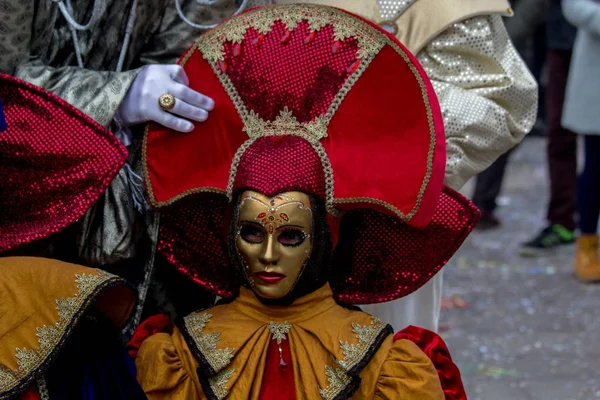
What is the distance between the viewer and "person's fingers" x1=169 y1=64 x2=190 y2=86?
88.2 inches

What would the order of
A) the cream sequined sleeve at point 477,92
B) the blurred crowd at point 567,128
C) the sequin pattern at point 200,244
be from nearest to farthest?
the sequin pattern at point 200,244
the cream sequined sleeve at point 477,92
the blurred crowd at point 567,128

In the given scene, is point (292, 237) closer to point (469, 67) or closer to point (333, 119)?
point (333, 119)

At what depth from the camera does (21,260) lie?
1964 mm

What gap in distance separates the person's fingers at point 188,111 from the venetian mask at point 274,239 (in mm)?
212

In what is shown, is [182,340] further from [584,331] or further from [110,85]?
[584,331]


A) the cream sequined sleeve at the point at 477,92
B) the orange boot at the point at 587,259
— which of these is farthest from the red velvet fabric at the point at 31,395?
the orange boot at the point at 587,259

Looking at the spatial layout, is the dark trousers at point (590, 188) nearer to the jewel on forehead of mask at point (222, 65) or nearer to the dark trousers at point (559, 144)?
the dark trousers at point (559, 144)

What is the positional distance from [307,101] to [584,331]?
105 inches

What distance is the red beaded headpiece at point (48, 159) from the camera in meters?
2.15

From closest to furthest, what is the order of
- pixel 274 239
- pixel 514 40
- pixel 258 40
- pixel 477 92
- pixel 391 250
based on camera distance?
pixel 274 239, pixel 258 40, pixel 391 250, pixel 477 92, pixel 514 40

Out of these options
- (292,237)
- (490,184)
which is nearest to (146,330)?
(292,237)

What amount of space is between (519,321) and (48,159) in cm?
292

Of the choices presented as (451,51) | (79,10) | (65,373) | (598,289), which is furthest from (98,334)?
(598,289)

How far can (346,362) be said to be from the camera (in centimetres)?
213
